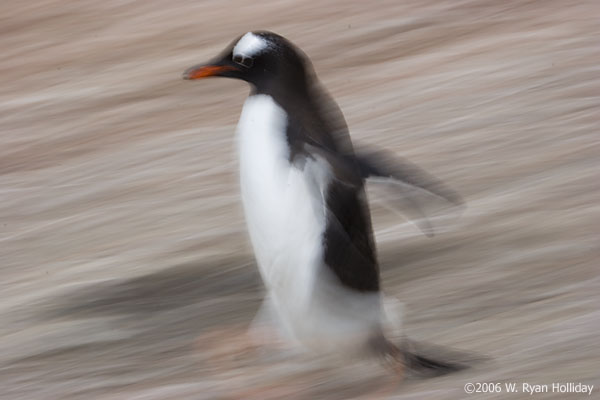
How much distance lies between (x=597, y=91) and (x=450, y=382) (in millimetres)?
1923

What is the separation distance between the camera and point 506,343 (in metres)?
2.74

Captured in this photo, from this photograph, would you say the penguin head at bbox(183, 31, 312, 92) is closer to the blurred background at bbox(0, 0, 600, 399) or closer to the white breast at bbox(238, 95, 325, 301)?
the white breast at bbox(238, 95, 325, 301)

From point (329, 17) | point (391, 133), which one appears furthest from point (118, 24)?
point (391, 133)

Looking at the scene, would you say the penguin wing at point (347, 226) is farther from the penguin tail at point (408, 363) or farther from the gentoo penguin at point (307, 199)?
the penguin tail at point (408, 363)

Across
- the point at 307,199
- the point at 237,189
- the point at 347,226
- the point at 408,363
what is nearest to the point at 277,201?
the point at 307,199

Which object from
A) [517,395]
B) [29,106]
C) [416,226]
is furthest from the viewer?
[29,106]

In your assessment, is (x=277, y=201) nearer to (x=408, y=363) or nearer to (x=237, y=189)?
(x=408, y=363)

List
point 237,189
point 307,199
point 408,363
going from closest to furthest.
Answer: point 307,199, point 408,363, point 237,189

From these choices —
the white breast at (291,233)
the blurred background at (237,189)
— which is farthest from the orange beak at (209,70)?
the blurred background at (237,189)

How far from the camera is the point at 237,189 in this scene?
384 centimetres

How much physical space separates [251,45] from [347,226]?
1.57ft

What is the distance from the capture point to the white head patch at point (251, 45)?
248cm

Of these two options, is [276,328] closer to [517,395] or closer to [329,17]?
[517,395]

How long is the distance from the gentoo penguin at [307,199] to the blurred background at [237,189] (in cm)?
20
